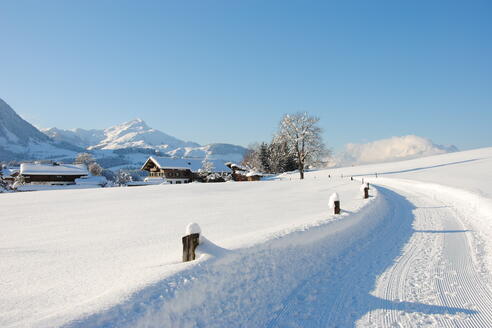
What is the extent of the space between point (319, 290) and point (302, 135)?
43548 millimetres

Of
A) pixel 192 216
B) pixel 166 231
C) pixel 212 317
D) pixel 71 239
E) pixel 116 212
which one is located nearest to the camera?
pixel 212 317

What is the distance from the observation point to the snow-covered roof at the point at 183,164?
60.6 m

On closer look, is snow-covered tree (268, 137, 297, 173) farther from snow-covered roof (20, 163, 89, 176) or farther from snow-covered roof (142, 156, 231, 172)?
snow-covered roof (20, 163, 89, 176)

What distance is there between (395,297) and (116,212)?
15.5m

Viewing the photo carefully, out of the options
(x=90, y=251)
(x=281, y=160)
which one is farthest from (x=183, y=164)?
(x=90, y=251)

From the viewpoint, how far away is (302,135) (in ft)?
158

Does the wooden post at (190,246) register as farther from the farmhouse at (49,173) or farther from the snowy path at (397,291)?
the farmhouse at (49,173)

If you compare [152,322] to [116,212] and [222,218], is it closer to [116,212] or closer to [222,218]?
[222,218]

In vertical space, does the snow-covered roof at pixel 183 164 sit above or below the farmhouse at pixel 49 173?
above

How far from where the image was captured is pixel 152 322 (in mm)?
4145

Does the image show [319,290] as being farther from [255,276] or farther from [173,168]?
[173,168]

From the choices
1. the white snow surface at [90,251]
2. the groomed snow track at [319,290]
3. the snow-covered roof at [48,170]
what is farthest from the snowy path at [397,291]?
the snow-covered roof at [48,170]

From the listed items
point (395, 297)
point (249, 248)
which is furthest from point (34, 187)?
point (395, 297)

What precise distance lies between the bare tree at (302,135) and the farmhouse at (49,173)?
3873cm
